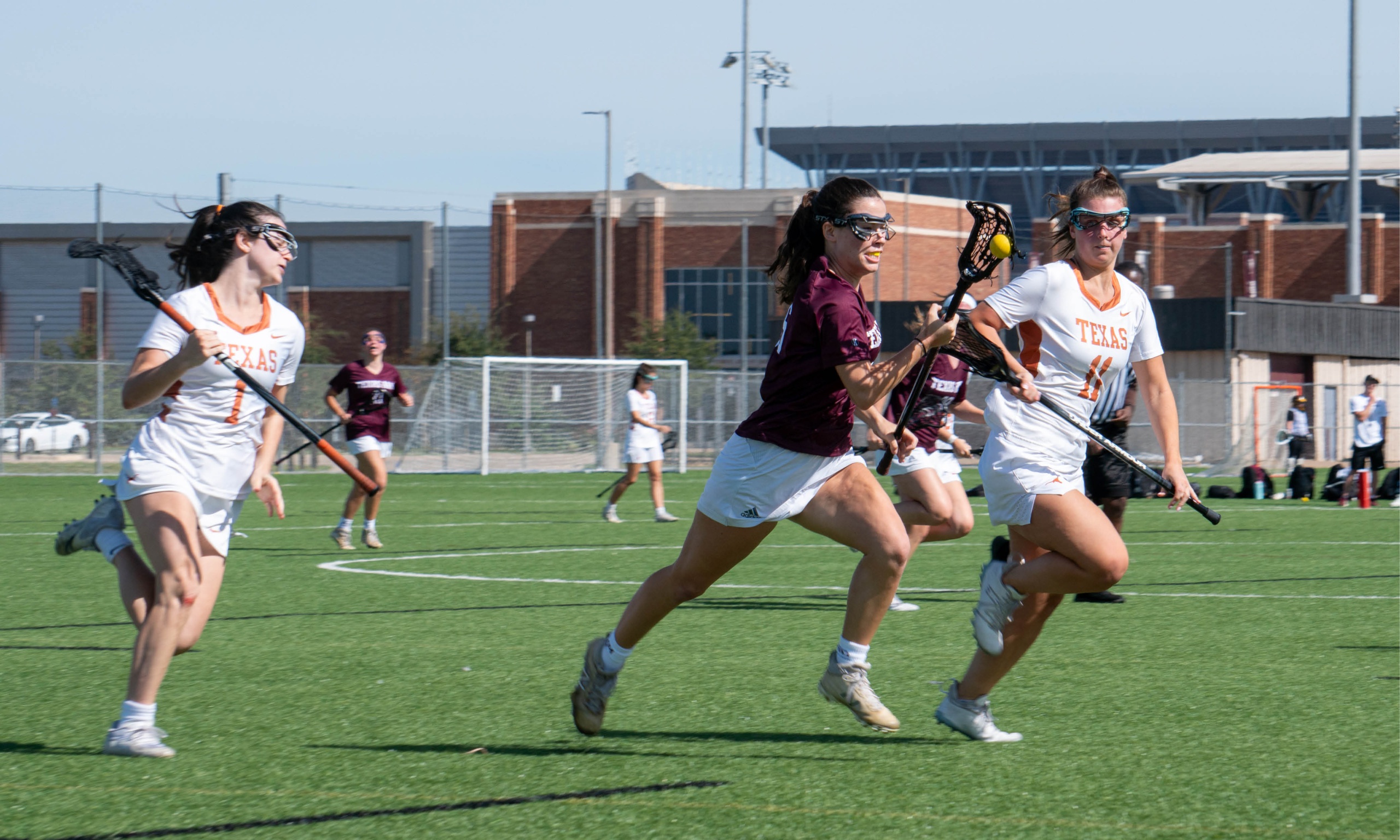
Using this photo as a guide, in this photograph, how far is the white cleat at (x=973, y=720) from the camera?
5516 millimetres

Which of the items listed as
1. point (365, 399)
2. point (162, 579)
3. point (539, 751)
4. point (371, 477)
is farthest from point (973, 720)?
point (365, 399)

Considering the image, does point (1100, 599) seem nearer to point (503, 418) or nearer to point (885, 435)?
point (885, 435)

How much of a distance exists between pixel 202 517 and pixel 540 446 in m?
28.2

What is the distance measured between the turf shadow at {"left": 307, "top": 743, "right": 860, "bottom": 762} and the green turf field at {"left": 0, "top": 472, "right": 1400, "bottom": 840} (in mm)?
19

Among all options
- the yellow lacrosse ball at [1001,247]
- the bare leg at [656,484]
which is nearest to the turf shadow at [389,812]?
the yellow lacrosse ball at [1001,247]

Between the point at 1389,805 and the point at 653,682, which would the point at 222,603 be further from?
the point at 1389,805

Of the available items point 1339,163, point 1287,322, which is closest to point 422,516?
point 1287,322

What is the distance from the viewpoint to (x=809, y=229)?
554 cm

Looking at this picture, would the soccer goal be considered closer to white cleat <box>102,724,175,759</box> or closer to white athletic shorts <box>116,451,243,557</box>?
white athletic shorts <box>116,451,243,557</box>

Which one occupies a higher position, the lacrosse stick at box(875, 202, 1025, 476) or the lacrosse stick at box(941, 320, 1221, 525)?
the lacrosse stick at box(875, 202, 1025, 476)

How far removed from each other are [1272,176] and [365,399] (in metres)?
54.8

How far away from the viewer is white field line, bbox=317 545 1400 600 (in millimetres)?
Result: 10469

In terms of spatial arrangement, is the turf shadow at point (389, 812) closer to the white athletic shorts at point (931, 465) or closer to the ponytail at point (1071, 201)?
the ponytail at point (1071, 201)

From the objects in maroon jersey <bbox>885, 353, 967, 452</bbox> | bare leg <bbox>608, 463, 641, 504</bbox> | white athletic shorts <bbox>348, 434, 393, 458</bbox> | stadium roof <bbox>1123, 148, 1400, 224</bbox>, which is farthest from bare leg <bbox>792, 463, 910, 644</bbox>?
stadium roof <bbox>1123, 148, 1400, 224</bbox>
